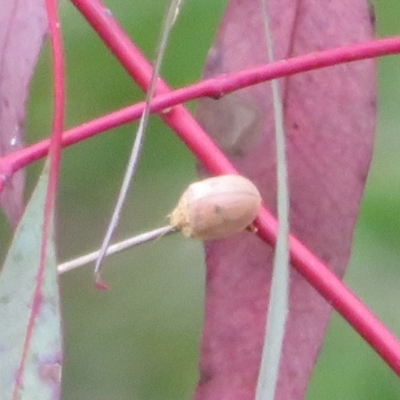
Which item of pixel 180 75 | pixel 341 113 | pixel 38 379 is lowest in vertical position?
pixel 38 379

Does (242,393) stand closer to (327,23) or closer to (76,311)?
(327,23)

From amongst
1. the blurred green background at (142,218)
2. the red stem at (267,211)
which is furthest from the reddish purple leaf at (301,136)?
the blurred green background at (142,218)

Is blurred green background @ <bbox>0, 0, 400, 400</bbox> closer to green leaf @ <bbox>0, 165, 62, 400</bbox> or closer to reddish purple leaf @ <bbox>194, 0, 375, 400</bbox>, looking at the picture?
reddish purple leaf @ <bbox>194, 0, 375, 400</bbox>

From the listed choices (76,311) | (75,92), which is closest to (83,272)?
(76,311)

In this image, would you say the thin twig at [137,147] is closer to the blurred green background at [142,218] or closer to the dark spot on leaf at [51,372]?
the dark spot on leaf at [51,372]

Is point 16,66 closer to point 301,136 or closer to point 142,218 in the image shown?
point 301,136

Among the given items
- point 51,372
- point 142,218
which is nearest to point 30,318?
point 51,372
